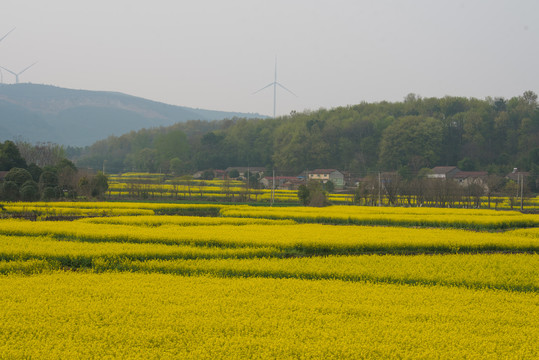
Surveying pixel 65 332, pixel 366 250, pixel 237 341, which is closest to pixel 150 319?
pixel 65 332

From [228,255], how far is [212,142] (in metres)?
113

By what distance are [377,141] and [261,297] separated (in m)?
110

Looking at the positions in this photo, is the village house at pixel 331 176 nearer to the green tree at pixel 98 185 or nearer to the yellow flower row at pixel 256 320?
the green tree at pixel 98 185

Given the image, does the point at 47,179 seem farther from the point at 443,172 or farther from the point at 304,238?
the point at 443,172

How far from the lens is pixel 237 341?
1028 cm

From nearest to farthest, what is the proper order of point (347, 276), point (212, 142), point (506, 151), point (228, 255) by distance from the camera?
point (347, 276)
point (228, 255)
point (506, 151)
point (212, 142)

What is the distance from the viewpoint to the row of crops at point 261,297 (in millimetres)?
10156

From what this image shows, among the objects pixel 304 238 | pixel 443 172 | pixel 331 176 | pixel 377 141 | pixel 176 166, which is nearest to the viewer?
pixel 304 238

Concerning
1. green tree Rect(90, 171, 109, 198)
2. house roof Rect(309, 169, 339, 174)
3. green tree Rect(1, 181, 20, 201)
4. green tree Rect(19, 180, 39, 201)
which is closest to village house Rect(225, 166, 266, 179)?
house roof Rect(309, 169, 339, 174)

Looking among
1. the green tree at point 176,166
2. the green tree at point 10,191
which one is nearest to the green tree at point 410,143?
the green tree at point 176,166

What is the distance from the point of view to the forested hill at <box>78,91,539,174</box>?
108m

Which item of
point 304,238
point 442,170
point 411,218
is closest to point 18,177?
point 411,218

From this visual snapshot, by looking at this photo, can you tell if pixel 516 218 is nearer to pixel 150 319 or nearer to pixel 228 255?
pixel 228 255

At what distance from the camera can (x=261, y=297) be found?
14.0 metres
